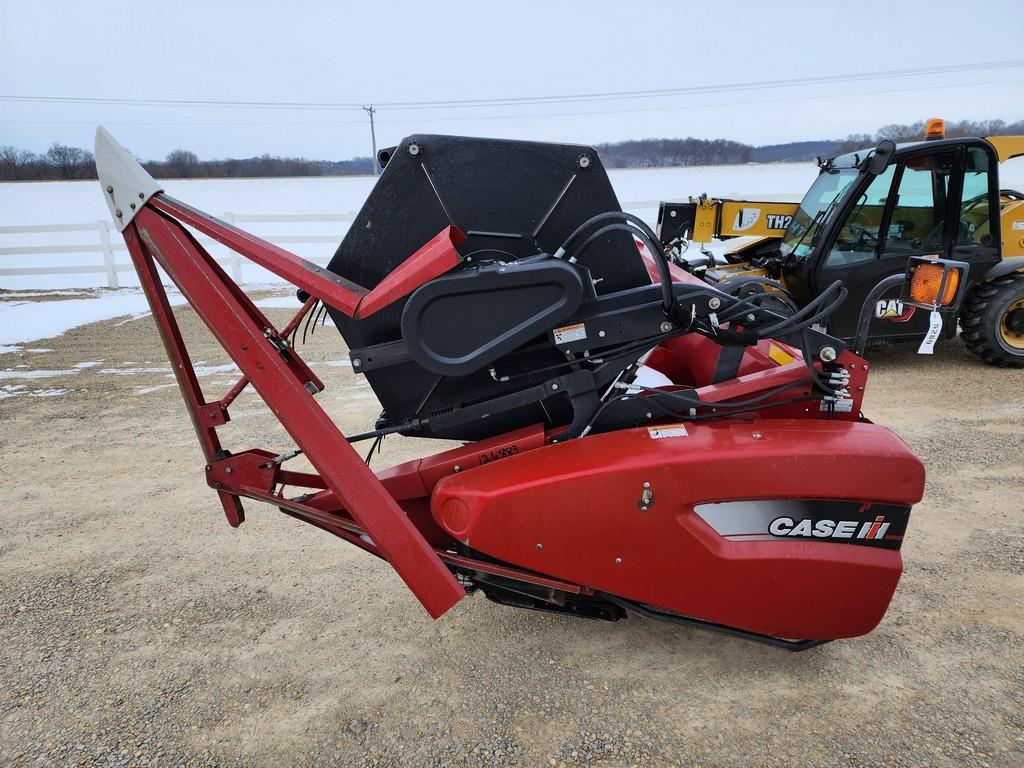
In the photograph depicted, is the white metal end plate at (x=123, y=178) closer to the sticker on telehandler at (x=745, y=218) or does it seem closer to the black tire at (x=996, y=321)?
the sticker on telehandler at (x=745, y=218)

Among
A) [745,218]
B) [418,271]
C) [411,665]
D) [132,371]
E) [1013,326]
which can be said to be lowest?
[411,665]

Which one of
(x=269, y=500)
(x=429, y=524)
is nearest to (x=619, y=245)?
(x=429, y=524)

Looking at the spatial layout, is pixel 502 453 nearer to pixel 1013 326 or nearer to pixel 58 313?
pixel 1013 326

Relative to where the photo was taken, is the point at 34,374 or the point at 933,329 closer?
the point at 933,329

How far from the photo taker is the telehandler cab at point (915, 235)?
17.8 feet

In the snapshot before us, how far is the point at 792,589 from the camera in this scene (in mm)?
2090

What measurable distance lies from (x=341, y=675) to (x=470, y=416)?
3.68ft

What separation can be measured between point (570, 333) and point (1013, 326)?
19.5 ft

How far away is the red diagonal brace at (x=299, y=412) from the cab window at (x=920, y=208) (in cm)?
539

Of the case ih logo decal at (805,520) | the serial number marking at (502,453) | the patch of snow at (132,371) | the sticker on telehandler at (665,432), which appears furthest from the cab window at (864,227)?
the patch of snow at (132,371)

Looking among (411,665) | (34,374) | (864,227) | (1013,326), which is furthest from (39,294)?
(1013,326)

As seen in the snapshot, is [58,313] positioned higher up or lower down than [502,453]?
lower down

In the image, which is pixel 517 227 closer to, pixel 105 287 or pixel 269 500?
pixel 269 500

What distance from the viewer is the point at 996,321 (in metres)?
5.80
